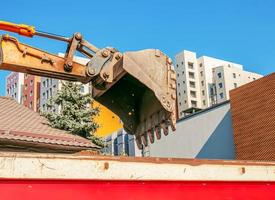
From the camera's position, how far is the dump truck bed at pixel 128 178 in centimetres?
267

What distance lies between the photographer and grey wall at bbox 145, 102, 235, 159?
91.4ft

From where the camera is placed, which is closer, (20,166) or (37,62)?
(20,166)

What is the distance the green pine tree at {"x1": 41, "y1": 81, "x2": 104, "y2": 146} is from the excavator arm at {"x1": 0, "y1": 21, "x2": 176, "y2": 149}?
650 inches

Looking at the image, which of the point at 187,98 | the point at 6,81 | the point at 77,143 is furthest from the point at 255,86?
the point at 6,81

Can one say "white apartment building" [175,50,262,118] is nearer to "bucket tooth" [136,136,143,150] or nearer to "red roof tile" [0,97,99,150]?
"red roof tile" [0,97,99,150]

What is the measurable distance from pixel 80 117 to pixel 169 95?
18.3 m

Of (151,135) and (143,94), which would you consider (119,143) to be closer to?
(143,94)

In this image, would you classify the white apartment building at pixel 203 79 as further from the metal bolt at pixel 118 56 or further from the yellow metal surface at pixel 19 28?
the yellow metal surface at pixel 19 28

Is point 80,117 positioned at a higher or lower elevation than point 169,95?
higher

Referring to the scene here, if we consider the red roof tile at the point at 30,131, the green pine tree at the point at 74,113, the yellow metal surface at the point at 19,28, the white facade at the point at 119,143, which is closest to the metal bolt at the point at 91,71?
the yellow metal surface at the point at 19,28

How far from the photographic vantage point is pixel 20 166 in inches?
106

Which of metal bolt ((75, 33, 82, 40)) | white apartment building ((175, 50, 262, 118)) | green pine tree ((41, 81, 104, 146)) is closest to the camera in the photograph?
metal bolt ((75, 33, 82, 40))

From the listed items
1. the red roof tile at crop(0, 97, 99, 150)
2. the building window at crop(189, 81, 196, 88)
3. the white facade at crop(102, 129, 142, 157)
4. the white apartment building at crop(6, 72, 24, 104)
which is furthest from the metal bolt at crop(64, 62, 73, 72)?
the building window at crop(189, 81, 196, 88)

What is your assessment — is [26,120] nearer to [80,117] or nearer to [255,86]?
[80,117]
